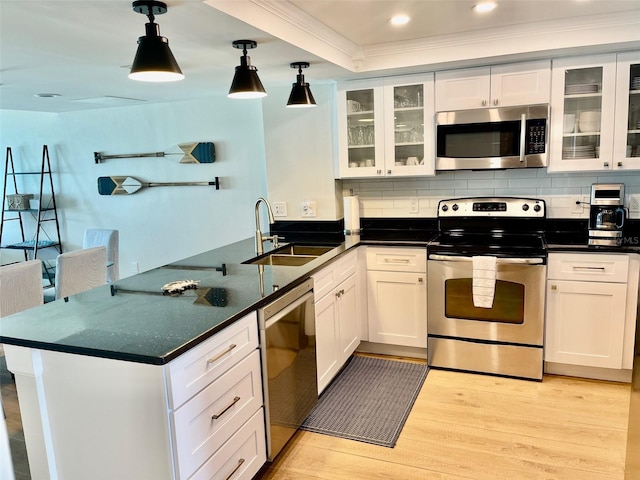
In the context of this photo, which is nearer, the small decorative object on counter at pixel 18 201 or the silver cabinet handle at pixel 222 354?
the silver cabinet handle at pixel 222 354

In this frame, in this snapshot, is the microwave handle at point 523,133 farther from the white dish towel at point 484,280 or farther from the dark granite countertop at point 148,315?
the dark granite countertop at point 148,315

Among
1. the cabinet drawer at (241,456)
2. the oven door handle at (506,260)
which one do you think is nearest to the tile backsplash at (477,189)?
the oven door handle at (506,260)

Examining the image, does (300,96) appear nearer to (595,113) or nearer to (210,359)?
(210,359)

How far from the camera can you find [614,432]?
8.63 feet

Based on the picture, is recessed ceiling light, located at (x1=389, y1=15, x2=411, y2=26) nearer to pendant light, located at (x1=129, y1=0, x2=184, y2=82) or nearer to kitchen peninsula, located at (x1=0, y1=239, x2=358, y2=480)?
pendant light, located at (x1=129, y1=0, x2=184, y2=82)

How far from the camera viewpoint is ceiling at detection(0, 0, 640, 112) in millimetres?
2072

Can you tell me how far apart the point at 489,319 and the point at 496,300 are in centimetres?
14

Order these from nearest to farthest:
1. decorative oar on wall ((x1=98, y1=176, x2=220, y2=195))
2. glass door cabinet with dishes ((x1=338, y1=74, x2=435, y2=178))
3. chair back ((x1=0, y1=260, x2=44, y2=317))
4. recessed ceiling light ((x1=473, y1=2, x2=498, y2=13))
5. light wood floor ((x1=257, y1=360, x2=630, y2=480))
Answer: light wood floor ((x1=257, y1=360, x2=630, y2=480)) → recessed ceiling light ((x1=473, y1=2, x2=498, y2=13)) → chair back ((x1=0, y1=260, x2=44, y2=317)) → glass door cabinet with dishes ((x1=338, y1=74, x2=435, y2=178)) → decorative oar on wall ((x1=98, y1=176, x2=220, y2=195))

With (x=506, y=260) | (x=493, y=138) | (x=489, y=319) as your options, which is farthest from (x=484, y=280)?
(x=493, y=138)

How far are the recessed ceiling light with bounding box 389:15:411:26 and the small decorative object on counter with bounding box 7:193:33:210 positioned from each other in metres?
4.62

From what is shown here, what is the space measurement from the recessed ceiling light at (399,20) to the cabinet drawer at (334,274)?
1465mm

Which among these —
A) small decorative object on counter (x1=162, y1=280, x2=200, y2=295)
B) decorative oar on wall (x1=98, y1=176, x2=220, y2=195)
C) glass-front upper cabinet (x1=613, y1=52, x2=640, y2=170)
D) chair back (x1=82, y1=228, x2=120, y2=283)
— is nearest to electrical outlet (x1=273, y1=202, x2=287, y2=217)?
decorative oar on wall (x1=98, y1=176, x2=220, y2=195)

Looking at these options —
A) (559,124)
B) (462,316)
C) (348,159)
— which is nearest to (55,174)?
(348,159)

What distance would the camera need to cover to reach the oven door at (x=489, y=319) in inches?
124
